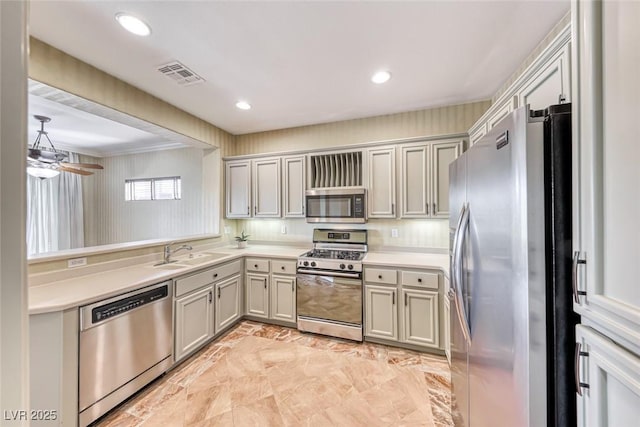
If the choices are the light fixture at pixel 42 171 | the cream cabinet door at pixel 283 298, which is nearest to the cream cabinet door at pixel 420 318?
the cream cabinet door at pixel 283 298

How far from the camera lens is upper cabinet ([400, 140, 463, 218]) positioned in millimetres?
2795

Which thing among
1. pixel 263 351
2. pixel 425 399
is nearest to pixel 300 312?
pixel 263 351

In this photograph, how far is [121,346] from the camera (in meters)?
1.87

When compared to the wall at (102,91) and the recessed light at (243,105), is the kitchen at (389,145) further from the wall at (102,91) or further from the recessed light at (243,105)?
the recessed light at (243,105)

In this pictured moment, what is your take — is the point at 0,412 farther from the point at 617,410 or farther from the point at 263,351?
the point at 263,351

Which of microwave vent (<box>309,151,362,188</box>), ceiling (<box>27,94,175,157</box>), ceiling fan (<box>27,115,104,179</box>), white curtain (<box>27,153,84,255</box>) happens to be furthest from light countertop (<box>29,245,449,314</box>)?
white curtain (<box>27,153,84,255</box>)

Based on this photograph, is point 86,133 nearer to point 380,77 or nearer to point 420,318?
point 380,77

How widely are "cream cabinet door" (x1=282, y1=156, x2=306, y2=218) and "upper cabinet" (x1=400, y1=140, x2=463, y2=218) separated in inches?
50.7

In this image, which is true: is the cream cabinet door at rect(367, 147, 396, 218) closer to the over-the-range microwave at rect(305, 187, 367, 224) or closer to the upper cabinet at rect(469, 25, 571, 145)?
the over-the-range microwave at rect(305, 187, 367, 224)

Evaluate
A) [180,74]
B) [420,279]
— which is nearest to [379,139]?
[420,279]

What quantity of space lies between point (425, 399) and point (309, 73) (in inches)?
115

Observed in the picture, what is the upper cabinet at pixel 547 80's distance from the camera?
1260 millimetres

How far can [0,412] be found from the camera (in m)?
0.44

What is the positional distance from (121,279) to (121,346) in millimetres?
525
